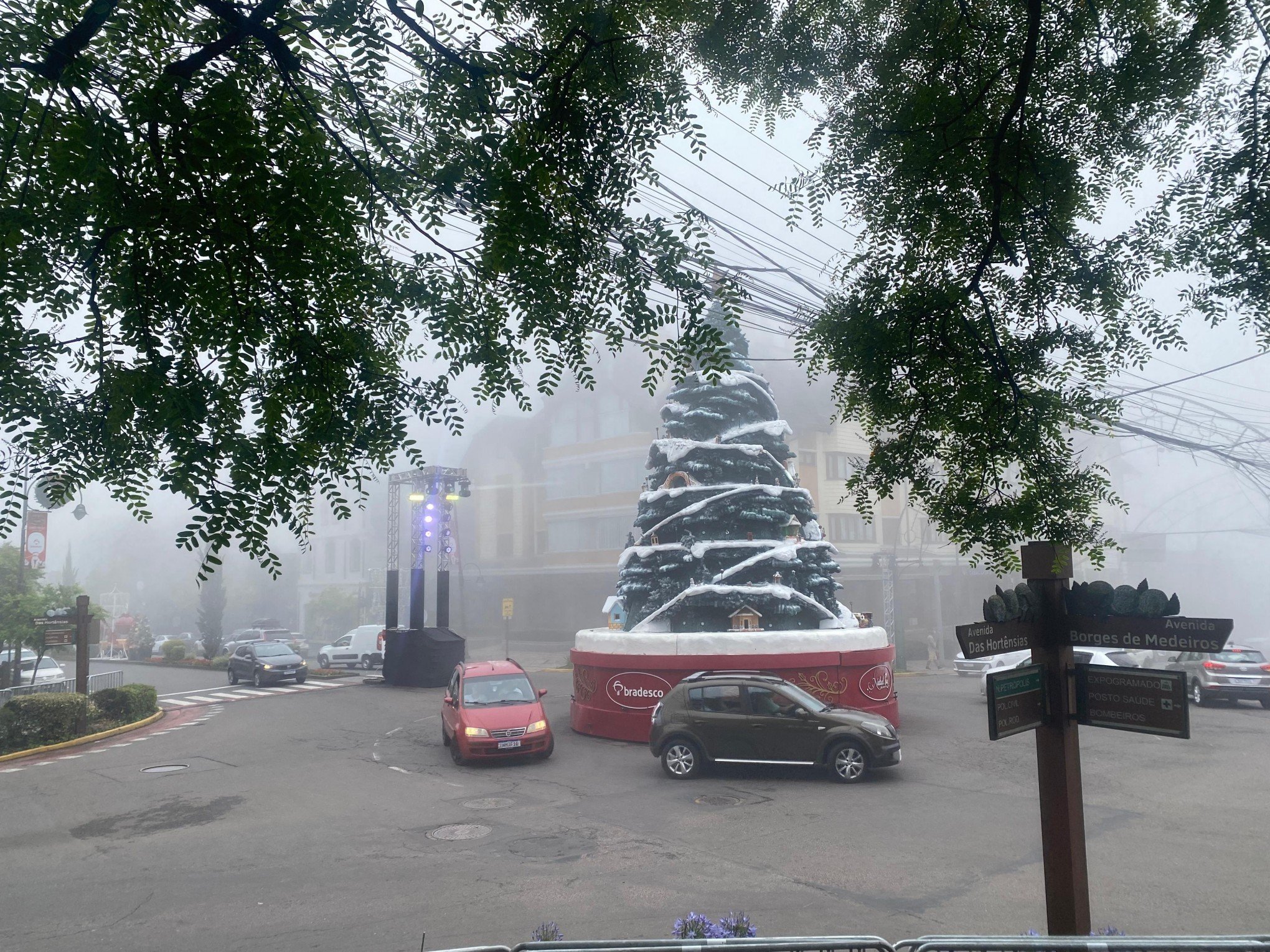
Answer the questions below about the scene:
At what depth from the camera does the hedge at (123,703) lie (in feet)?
68.2

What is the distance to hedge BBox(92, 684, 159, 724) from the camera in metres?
20.8

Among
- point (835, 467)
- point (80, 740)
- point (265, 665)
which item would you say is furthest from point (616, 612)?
point (835, 467)

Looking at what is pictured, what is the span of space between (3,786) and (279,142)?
48.1 feet

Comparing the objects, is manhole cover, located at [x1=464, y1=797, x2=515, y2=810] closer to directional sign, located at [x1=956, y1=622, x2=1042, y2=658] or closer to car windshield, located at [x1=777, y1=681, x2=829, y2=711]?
car windshield, located at [x1=777, y1=681, x2=829, y2=711]

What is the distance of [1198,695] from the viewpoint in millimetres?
20750

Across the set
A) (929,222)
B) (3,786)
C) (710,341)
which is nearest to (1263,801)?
(929,222)

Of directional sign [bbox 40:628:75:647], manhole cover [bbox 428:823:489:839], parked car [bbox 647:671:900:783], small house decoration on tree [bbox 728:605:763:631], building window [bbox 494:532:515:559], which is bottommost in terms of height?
manhole cover [bbox 428:823:489:839]

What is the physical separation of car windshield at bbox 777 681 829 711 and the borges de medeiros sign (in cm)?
798

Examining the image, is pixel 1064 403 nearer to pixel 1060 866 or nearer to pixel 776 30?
pixel 1060 866

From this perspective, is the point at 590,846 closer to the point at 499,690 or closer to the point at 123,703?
the point at 499,690

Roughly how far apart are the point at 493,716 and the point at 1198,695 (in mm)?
16642

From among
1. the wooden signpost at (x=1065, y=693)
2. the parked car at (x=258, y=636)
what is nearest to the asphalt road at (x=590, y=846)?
the wooden signpost at (x=1065, y=693)

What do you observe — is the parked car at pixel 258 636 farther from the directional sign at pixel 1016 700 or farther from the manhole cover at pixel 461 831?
the directional sign at pixel 1016 700

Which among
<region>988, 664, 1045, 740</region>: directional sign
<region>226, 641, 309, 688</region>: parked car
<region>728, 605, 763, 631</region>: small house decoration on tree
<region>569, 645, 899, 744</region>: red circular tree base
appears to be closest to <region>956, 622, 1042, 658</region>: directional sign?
<region>988, 664, 1045, 740</region>: directional sign
